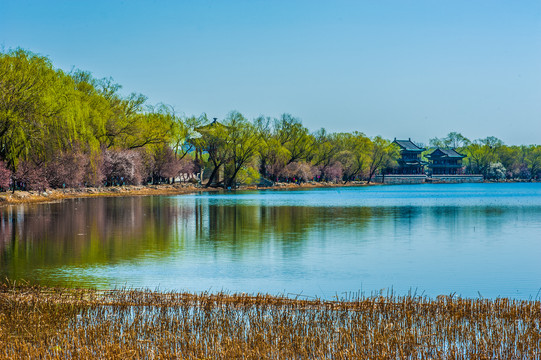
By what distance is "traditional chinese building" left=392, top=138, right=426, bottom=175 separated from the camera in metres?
144

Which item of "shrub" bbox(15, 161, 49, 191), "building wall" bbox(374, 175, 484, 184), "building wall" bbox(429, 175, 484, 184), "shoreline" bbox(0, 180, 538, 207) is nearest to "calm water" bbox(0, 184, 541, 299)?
"shoreline" bbox(0, 180, 538, 207)

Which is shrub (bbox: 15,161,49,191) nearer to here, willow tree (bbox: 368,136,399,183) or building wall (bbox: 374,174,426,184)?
willow tree (bbox: 368,136,399,183)

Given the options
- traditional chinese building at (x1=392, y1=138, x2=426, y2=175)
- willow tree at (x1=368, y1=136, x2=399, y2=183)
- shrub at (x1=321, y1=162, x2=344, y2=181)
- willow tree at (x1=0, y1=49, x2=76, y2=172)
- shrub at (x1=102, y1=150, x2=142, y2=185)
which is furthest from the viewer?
traditional chinese building at (x1=392, y1=138, x2=426, y2=175)

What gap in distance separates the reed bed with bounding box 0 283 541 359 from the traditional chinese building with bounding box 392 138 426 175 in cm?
13338

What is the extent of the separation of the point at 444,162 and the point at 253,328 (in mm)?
145902

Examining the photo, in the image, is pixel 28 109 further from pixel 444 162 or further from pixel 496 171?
pixel 496 171

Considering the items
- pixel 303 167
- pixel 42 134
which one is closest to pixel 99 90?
pixel 42 134

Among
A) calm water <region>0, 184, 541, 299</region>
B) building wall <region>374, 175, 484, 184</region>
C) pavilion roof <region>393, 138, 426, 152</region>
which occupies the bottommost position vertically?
calm water <region>0, 184, 541, 299</region>

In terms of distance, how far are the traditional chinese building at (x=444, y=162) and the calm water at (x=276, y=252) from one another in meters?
112

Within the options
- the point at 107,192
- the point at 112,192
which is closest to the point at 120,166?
the point at 112,192

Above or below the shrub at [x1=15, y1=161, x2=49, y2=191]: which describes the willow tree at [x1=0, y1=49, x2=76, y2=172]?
above

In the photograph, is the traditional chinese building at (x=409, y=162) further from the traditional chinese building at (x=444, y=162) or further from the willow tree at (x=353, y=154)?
the willow tree at (x=353, y=154)

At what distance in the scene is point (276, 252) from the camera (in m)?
24.1

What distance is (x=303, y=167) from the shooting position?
10831 cm
